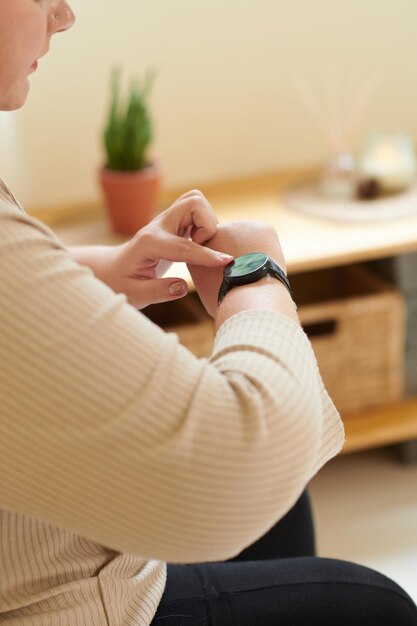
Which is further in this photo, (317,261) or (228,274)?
(317,261)

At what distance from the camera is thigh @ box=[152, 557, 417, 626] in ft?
3.31

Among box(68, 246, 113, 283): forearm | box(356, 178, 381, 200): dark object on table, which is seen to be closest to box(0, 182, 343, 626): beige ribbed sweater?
box(68, 246, 113, 283): forearm

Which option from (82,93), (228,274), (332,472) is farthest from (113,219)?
(228,274)

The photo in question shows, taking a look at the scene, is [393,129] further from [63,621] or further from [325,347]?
[63,621]

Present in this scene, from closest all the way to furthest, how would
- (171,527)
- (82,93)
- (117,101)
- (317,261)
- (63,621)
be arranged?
(171,527), (63,621), (317,261), (117,101), (82,93)

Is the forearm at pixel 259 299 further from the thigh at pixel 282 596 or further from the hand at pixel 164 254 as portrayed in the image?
the thigh at pixel 282 596

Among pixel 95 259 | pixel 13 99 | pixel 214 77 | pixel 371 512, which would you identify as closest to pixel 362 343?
pixel 371 512

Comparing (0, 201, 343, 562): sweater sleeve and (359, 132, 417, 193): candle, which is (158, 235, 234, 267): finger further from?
(359, 132, 417, 193): candle

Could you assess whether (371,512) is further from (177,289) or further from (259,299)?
(259,299)

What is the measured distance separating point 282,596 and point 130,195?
1.05 metres

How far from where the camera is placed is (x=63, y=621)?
→ 897 millimetres

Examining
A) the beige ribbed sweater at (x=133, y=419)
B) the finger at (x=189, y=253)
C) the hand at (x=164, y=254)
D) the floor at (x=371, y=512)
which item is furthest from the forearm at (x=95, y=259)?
the floor at (x=371, y=512)

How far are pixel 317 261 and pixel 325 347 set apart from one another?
0.75 feet

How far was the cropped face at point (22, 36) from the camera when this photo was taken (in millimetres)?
802
